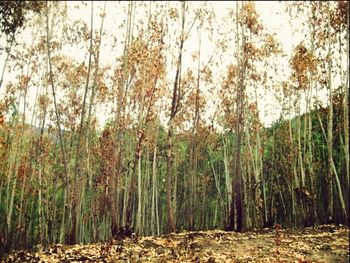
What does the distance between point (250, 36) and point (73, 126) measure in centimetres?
984

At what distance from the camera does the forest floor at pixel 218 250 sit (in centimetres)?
817

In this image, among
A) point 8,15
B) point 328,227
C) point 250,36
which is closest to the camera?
point 8,15

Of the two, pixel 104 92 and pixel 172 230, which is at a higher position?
pixel 104 92

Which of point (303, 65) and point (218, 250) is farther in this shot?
→ point (303, 65)

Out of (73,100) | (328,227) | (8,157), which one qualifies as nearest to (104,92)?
(73,100)

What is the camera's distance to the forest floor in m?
8.17

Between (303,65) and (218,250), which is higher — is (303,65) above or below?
above

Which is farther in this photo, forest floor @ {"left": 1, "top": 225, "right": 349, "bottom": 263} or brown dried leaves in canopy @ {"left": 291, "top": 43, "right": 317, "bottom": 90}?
brown dried leaves in canopy @ {"left": 291, "top": 43, "right": 317, "bottom": 90}

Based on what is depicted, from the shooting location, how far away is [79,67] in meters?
18.1

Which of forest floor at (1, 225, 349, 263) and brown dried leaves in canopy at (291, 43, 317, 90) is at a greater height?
brown dried leaves in canopy at (291, 43, 317, 90)

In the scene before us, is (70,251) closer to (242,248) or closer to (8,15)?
(242,248)

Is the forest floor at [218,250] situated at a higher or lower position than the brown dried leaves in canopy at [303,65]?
lower

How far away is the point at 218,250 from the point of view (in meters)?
9.05

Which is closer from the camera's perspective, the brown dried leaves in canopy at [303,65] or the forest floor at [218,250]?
the forest floor at [218,250]
